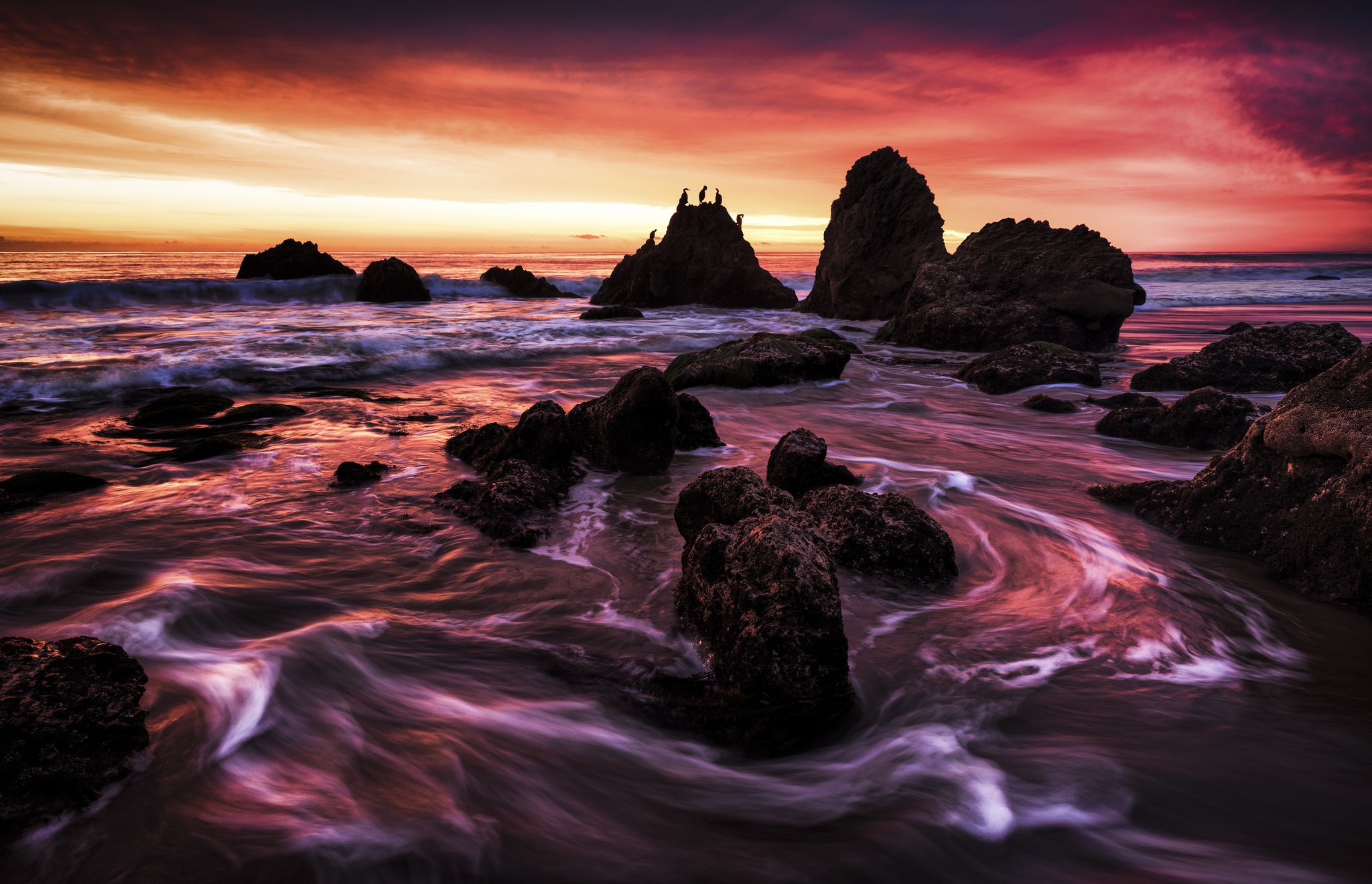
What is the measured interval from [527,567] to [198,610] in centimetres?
175

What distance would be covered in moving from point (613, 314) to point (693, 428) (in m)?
16.8

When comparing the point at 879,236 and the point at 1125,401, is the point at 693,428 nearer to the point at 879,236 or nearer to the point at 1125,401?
the point at 1125,401

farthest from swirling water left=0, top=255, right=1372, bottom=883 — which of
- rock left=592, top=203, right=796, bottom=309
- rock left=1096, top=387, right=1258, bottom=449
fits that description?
rock left=592, top=203, right=796, bottom=309

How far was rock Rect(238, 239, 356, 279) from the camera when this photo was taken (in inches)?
1138

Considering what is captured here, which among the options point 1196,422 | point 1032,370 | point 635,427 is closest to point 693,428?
point 635,427

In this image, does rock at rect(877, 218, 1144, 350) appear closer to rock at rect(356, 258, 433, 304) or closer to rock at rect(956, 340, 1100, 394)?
rock at rect(956, 340, 1100, 394)

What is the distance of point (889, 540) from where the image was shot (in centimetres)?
403

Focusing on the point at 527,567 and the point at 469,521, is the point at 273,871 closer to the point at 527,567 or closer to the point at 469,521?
the point at 527,567

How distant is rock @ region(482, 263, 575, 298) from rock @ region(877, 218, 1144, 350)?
804 inches

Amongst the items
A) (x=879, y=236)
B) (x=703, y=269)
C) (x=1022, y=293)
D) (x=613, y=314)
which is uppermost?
(x=879, y=236)

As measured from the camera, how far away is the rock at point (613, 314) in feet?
74.8

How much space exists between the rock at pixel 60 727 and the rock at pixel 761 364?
830 cm

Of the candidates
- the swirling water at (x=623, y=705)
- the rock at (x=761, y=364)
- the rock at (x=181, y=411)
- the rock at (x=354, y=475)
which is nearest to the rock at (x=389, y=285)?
the rock at (x=181, y=411)

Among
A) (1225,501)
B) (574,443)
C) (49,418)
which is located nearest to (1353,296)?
(1225,501)
